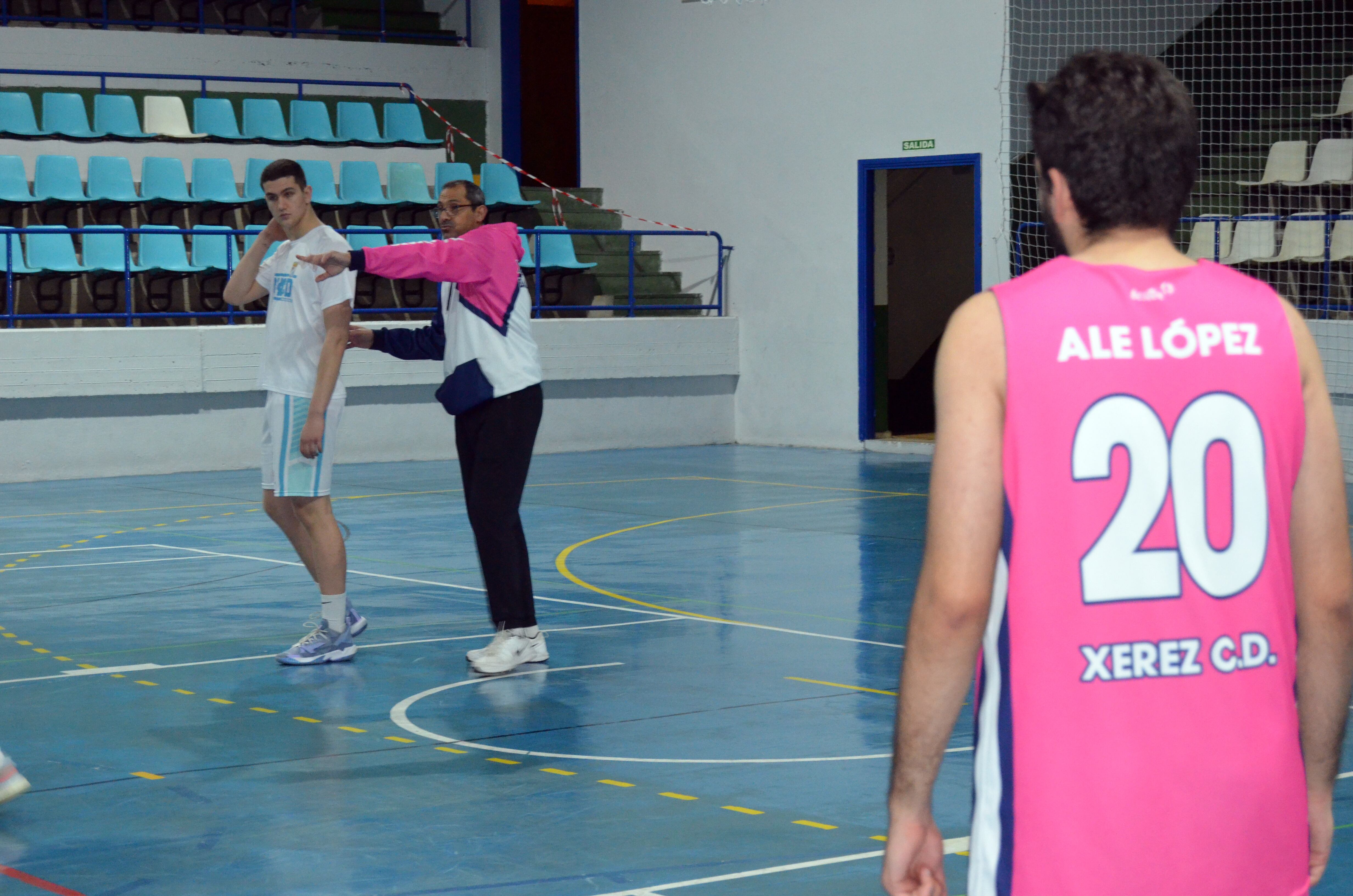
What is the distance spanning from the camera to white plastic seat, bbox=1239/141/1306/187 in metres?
16.6

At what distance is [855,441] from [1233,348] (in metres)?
16.2

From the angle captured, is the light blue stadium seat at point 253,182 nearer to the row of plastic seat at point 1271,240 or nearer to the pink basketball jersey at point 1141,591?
the row of plastic seat at point 1271,240

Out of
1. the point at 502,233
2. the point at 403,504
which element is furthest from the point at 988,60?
the point at 502,233

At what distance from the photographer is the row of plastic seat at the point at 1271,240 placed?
15.5 m

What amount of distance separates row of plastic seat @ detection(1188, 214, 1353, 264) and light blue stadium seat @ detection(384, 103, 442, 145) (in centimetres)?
851

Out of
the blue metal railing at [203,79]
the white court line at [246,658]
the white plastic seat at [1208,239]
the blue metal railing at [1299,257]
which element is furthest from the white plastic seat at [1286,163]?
the white court line at [246,658]

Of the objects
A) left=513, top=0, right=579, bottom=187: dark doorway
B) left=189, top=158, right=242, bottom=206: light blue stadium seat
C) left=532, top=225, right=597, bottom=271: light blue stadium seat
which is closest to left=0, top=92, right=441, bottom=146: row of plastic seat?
left=189, top=158, right=242, bottom=206: light blue stadium seat

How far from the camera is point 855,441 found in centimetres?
1823

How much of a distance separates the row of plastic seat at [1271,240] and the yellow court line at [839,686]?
931 cm

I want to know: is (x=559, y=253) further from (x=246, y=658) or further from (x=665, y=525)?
(x=246, y=658)

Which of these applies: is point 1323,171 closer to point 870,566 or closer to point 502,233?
point 870,566

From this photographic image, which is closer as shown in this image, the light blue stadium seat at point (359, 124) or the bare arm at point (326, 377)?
the bare arm at point (326, 377)

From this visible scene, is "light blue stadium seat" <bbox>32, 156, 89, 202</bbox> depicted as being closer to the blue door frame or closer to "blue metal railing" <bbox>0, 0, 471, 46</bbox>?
"blue metal railing" <bbox>0, 0, 471, 46</bbox>

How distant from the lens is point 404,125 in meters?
20.3
